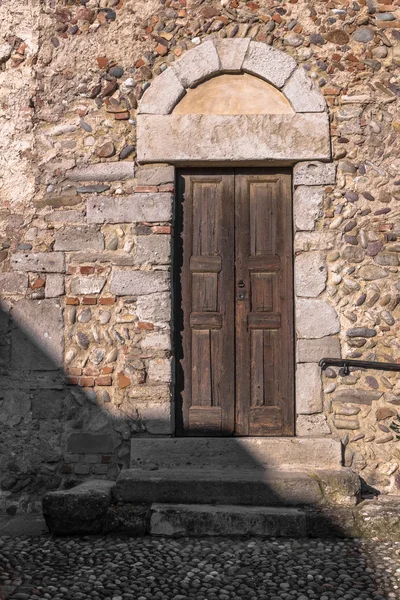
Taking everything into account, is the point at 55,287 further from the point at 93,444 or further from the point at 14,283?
the point at 93,444

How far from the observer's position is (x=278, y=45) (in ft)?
15.3

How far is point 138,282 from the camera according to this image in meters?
4.50

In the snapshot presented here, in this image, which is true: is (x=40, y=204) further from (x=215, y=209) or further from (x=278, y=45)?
(x=278, y=45)

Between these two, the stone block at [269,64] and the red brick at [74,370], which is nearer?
the red brick at [74,370]

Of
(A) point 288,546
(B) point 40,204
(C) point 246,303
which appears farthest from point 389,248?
(B) point 40,204

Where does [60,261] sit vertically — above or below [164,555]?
above

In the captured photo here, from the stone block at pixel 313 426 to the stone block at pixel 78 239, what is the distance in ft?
6.15

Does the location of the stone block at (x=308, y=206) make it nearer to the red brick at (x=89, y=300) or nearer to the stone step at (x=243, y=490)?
the red brick at (x=89, y=300)

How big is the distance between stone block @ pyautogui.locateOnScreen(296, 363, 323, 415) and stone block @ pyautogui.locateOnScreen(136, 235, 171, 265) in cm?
121

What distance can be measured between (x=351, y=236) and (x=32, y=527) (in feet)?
9.26

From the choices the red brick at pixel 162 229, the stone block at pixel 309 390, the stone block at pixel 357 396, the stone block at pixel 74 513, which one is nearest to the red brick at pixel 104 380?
the stone block at pixel 74 513

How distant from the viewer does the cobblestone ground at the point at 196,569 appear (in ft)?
9.40

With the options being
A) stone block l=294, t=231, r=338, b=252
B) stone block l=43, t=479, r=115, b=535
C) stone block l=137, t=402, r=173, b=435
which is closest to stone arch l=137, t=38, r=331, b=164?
stone block l=294, t=231, r=338, b=252

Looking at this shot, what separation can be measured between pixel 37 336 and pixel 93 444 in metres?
0.84
